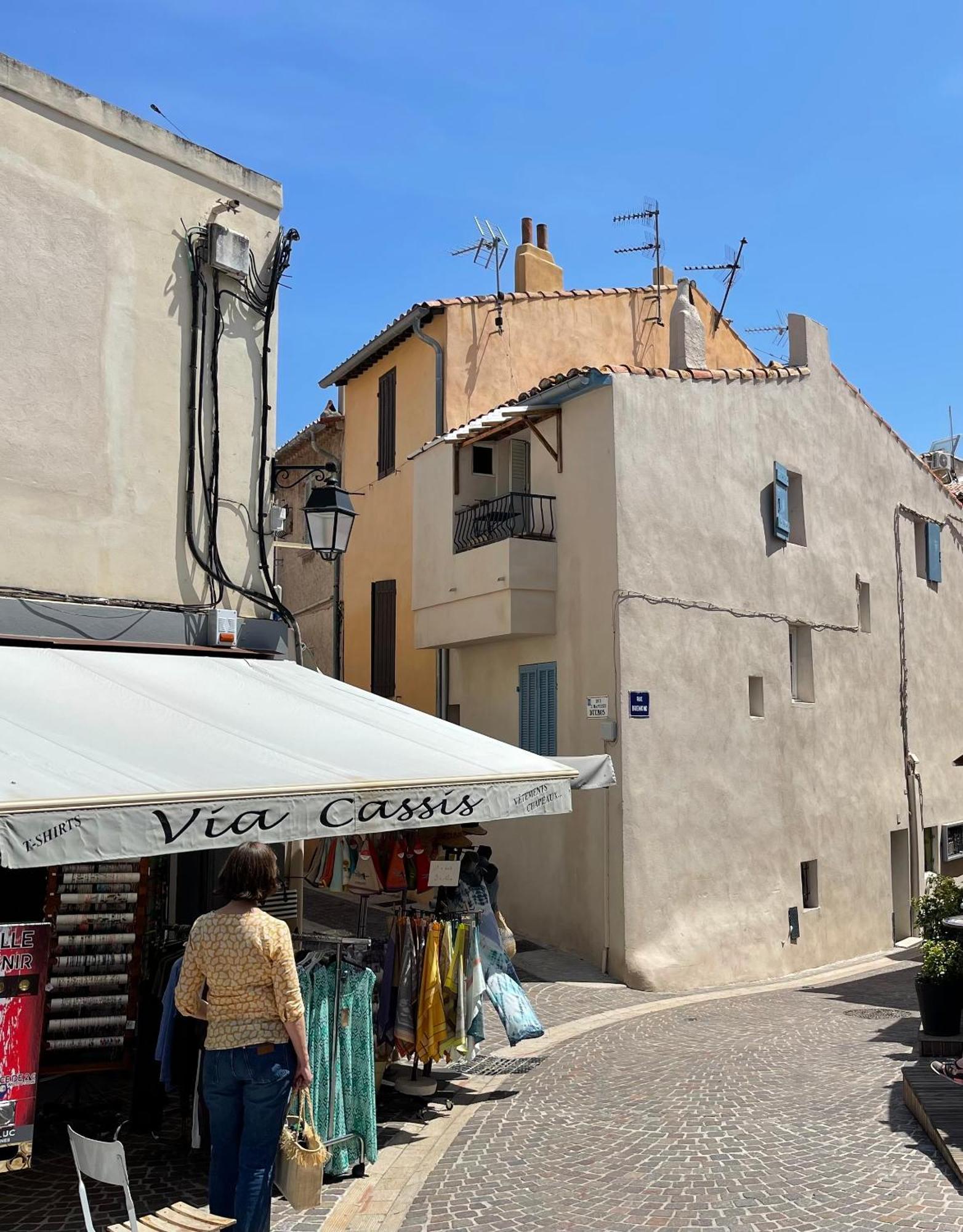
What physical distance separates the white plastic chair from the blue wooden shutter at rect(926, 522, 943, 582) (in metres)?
20.0

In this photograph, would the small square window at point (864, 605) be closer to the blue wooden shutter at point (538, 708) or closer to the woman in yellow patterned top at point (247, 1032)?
the blue wooden shutter at point (538, 708)

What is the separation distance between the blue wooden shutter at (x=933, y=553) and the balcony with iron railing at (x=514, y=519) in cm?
986

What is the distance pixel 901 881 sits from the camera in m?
20.3

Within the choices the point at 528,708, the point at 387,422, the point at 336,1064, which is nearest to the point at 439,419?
the point at 387,422

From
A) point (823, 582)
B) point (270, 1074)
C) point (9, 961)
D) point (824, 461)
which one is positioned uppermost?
point (824, 461)

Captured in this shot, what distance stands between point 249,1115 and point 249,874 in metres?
1.06

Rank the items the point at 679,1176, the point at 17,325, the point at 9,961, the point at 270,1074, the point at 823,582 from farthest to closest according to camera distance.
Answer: the point at 823,582 < the point at 17,325 < the point at 679,1176 < the point at 9,961 < the point at 270,1074

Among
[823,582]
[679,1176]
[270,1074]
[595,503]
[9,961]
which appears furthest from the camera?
[823,582]

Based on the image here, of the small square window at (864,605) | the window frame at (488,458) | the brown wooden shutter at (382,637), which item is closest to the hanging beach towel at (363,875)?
the window frame at (488,458)

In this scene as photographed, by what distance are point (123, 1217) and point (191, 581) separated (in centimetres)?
494

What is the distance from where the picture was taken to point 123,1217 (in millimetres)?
5832

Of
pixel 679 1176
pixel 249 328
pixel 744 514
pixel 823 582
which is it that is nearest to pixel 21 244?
pixel 249 328

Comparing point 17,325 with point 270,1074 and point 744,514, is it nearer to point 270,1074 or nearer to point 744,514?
point 270,1074

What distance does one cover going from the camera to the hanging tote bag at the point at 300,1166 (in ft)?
17.8
